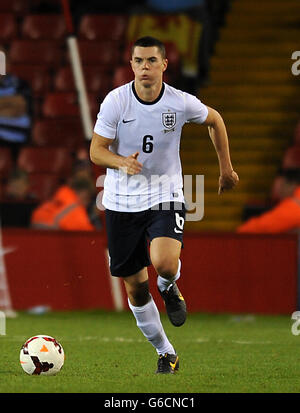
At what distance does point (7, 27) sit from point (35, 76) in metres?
1.32

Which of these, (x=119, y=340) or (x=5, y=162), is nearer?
(x=119, y=340)

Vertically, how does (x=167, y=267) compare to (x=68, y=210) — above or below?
above

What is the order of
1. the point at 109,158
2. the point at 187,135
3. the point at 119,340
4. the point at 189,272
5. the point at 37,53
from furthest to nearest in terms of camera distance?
1. the point at 37,53
2. the point at 187,135
3. the point at 189,272
4. the point at 119,340
5. the point at 109,158

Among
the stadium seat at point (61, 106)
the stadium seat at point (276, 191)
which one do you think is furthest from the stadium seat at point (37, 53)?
the stadium seat at point (276, 191)

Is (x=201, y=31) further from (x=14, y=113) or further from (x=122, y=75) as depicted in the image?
(x=14, y=113)

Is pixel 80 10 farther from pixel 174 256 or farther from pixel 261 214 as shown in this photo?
pixel 174 256

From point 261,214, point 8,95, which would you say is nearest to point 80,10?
point 8,95

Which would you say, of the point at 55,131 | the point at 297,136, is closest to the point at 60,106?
the point at 55,131

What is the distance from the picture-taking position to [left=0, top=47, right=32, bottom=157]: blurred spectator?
15.4 meters

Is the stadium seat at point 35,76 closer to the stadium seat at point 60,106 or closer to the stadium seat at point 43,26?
the stadium seat at point 60,106

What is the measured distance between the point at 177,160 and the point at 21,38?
32.6 feet

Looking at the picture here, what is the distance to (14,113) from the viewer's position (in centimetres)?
1536

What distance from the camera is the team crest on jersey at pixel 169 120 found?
7742 millimetres

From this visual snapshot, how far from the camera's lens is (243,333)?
10617 mm
